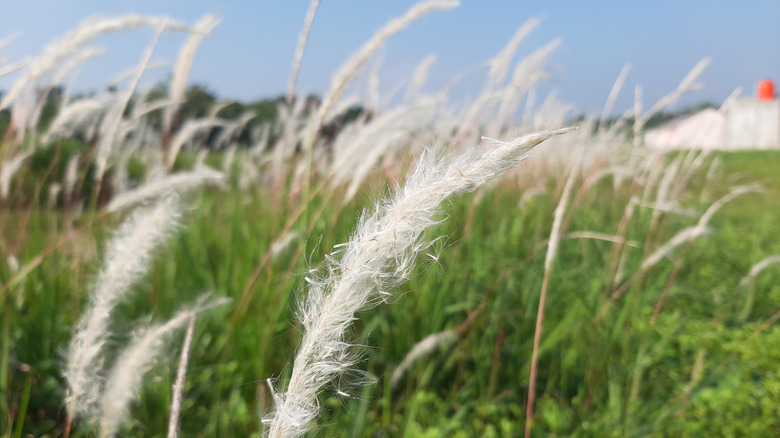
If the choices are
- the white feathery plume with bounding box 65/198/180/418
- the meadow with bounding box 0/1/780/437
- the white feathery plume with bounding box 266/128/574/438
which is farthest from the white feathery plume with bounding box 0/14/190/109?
the white feathery plume with bounding box 266/128/574/438

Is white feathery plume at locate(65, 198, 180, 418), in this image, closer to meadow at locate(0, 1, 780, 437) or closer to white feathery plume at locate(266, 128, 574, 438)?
meadow at locate(0, 1, 780, 437)

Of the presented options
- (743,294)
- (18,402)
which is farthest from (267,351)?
(743,294)

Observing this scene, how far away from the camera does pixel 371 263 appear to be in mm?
473

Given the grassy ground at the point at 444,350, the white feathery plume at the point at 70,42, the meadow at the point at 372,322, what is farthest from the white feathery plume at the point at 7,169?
the white feathery plume at the point at 70,42

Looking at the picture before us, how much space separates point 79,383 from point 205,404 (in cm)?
96

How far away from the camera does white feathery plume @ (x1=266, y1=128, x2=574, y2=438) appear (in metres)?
0.47

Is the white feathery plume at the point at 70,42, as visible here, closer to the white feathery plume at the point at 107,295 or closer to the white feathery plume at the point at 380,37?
the white feathery plume at the point at 380,37

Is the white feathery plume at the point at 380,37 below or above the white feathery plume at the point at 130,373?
above

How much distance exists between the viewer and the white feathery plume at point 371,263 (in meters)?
0.47

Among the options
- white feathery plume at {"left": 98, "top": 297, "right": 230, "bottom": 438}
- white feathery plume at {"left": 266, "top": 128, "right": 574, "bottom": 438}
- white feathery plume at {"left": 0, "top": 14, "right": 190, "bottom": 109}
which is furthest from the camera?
white feathery plume at {"left": 0, "top": 14, "right": 190, "bottom": 109}

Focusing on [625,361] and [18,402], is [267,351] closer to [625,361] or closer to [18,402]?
[18,402]

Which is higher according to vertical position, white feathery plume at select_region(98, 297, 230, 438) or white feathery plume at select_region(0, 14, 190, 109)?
white feathery plume at select_region(0, 14, 190, 109)

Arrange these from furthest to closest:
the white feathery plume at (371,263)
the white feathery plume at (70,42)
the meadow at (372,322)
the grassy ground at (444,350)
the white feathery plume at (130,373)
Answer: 1. the grassy ground at (444,350)
2. the white feathery plume at (70,42)
3. the meadow at (372,322)
4. the white feathery plume at (130,373)
5. the white feathery plume at (371,263)

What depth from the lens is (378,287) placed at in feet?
1.66
